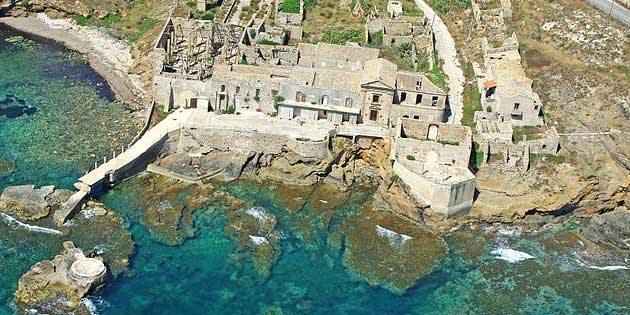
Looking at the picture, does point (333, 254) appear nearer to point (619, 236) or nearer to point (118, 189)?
point (118, 189)

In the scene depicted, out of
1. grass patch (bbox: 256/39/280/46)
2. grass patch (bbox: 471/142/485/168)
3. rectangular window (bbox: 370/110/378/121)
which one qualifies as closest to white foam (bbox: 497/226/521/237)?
grass patch (bbox: 471/142/485/168)

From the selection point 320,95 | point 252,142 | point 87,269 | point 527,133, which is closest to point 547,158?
point 527,133

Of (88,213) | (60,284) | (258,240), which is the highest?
(88,213)

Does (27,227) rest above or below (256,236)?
below

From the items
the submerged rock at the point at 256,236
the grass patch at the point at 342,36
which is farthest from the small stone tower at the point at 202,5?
the submerged rock at the point at 256,236

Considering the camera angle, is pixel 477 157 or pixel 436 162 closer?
pixel 436 162

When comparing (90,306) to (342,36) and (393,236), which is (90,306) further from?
(342,36)

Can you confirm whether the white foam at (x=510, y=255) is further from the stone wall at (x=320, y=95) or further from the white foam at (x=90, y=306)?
the white foam at (x=90, y=306)
